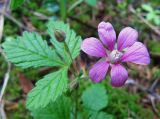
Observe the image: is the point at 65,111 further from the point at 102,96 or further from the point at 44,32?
Answer: the point at 44,32

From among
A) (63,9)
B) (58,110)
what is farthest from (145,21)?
(58,110)

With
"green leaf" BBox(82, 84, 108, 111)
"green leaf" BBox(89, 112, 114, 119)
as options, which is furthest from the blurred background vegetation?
"green leaf" BBox(89, 112, 114, 119)

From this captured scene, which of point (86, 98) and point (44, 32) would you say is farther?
point (44, 32)

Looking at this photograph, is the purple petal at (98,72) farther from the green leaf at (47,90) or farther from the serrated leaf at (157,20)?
the serrated leaf at (157,20)

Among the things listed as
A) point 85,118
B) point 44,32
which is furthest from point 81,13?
point 85,118

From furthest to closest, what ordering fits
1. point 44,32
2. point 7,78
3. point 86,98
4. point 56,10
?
point 56,10 < point 44,32 < point 7,78 < point 86,98
